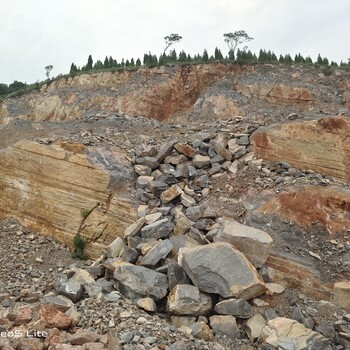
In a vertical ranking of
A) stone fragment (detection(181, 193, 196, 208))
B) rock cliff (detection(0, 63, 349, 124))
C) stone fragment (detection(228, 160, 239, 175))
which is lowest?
stone fragment (detection(181, 193, 196, 208))

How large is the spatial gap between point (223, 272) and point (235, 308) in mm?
643

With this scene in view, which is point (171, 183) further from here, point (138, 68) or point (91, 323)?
point (138, 68)

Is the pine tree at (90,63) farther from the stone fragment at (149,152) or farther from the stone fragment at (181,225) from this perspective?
the stone fragment at (181,225)

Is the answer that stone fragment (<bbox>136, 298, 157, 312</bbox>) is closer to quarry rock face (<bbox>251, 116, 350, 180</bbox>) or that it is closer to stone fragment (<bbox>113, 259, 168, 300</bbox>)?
stone fragment (<bbox>113, 259, 168, 300</bbox>)

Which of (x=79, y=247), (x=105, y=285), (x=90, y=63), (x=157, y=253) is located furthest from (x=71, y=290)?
(x=90, y=63)

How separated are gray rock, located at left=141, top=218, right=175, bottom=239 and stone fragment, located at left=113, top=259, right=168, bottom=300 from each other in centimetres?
117

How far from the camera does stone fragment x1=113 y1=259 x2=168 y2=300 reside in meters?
6.73

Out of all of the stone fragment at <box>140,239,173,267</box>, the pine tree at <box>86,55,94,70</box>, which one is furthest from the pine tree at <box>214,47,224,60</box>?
the stone fragment at <box>140,239,173,267</box>

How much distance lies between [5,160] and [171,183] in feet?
17.5

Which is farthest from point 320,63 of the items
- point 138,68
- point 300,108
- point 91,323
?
point 91,323

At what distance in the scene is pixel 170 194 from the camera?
31.3 ft

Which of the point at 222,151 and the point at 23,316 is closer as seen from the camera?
the point at 23,316

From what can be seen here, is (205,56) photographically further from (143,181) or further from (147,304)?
(147,304)

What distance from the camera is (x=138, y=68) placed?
23.6m
